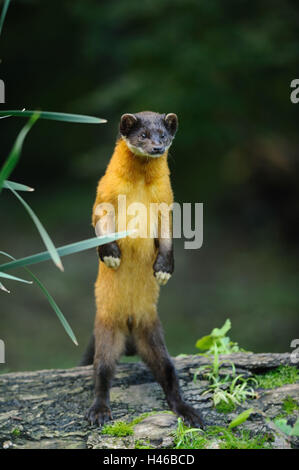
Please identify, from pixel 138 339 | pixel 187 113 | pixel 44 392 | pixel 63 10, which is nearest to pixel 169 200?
pixel 138 339

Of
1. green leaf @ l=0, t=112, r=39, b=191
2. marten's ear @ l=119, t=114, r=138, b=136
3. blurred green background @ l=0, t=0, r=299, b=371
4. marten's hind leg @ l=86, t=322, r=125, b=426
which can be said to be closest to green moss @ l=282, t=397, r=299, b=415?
marten's hind leg @ l=86, t=322, r=125, b=426

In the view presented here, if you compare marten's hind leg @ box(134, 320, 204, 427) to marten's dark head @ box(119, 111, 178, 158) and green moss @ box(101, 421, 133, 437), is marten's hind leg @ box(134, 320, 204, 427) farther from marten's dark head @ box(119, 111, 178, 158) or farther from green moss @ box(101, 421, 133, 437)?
marten's dark head @ box(119, 111, 178, 158)

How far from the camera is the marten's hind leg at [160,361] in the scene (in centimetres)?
436

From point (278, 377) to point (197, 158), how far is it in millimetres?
7580

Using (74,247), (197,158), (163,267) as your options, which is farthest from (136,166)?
(197,158)

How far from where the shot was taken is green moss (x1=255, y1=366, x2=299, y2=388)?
15.3 feet

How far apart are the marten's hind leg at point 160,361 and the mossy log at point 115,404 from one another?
10 centimetres

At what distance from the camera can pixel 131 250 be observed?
446 cm

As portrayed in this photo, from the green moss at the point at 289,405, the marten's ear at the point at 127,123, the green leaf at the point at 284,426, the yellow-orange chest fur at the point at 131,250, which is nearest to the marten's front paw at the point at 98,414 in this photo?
the yellow-orange chest fur at the point at 131,250

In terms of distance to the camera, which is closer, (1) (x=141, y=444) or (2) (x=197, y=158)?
(1) (x=141, y=444)

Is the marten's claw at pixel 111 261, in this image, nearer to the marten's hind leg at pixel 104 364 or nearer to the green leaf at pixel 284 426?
the marten's hind leg at pixel 104 364

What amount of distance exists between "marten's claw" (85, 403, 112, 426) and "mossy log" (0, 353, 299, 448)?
0.06m

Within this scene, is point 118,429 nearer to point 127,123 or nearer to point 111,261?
point 111,261

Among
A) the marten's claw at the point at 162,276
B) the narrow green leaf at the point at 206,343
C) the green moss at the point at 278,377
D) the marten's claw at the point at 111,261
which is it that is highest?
the marten's claw at the point at 111,261
